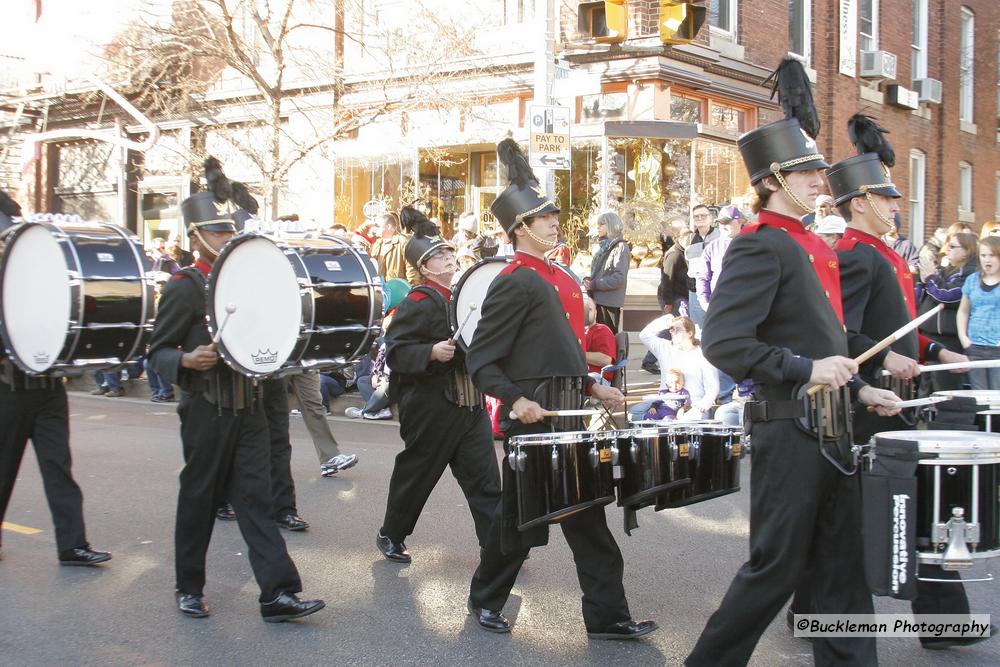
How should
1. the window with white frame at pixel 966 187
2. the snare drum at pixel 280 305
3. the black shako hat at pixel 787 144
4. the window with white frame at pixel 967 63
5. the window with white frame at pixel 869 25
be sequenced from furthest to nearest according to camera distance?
the window with white frame at pixel 966 187
the window with white frame at pixel 967 63
the window with white frame at pixel 869 25
the snare drum at pixel 280 305
the black shako hat at pixel 787 144

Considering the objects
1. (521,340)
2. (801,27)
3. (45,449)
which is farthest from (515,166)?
(801,27)

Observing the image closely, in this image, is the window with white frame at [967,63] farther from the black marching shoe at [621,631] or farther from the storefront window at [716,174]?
the black marching shoe at [621,631]

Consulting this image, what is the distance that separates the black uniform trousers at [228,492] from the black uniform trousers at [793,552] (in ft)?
7.24

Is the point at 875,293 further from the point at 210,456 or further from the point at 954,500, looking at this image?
the point at 210,456

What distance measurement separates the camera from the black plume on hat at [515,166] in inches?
215

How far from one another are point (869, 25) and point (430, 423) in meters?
19.7

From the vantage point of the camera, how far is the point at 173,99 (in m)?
21.4

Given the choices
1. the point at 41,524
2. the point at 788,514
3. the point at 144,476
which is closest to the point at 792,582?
the point at 788,514

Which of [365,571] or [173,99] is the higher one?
[173,99]

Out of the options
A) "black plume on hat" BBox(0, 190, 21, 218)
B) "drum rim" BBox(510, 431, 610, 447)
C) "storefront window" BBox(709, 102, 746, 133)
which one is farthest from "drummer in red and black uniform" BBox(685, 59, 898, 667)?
"storefront window" BBox(709, 102, 746, 133)

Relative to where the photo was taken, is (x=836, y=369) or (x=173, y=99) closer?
(x=836, y=369)

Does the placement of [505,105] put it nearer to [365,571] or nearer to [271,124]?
[271,124]

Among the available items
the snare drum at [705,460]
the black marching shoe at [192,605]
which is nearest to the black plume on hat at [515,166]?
the snare drum at [705,460]

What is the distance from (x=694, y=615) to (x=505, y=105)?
1430 centimetres
